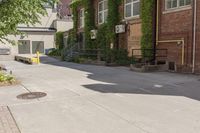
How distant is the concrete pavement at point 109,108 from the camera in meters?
5.00

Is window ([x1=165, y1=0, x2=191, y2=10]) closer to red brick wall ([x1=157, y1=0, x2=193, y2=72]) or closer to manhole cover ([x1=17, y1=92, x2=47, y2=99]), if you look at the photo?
red brick wall ([x1=157, y1=0, x2=193, y2=72])

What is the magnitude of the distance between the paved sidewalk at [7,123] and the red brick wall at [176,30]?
9.56 meters

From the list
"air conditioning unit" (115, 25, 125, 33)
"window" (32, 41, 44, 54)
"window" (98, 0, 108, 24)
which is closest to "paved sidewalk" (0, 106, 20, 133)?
"air conditioning unit" (115, 25, 125, 33)

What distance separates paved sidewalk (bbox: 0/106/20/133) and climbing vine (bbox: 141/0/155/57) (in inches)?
423

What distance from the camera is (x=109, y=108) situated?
6316 millimetres

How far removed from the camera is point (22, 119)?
5.59m

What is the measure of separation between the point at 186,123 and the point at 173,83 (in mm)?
4637

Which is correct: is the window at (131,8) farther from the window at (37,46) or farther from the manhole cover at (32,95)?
the window at (37,46)

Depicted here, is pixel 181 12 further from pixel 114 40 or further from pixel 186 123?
pixel 186 123

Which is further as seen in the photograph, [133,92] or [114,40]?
[114,40]

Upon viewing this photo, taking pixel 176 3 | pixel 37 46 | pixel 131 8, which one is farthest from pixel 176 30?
pixel 37 46

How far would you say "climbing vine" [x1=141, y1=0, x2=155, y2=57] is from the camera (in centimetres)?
1548

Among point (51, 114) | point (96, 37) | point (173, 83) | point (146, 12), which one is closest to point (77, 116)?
point (51, 114)

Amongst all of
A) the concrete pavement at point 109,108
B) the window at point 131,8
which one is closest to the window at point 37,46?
the window at point 131,8
